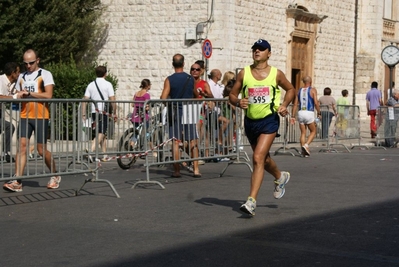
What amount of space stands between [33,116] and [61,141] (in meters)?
0.59

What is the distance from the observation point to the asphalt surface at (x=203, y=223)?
24.6 ft

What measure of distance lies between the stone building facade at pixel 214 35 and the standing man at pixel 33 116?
1635 centimetres

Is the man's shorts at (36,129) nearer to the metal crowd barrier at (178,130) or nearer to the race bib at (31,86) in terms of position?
the race bib at (31,86)

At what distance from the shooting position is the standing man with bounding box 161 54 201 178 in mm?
13986

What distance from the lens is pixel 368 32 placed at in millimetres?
39875

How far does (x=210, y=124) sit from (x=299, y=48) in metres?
20.1

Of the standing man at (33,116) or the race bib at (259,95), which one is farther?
the standing man at (33,116)

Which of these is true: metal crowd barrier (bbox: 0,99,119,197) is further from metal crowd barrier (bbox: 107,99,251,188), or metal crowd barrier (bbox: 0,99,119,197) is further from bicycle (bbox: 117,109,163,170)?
bicycle (bbox: 117,109,163,170)

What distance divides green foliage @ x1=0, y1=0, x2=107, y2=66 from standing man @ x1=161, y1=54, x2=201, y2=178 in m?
11.9

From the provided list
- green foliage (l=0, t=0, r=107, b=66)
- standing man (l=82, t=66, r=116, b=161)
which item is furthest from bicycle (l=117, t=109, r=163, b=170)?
green foliage (l=0, t=0, r=107, b=66)

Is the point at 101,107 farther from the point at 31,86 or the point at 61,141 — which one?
the point at 61,141

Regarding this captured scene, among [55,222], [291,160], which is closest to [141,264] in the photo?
[55,222]

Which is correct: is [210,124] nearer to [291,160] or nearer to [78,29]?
[291,160]

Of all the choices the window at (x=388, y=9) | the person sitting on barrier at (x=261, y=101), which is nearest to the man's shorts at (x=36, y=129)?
the person sitting on barrier at (x=261, y=101)
